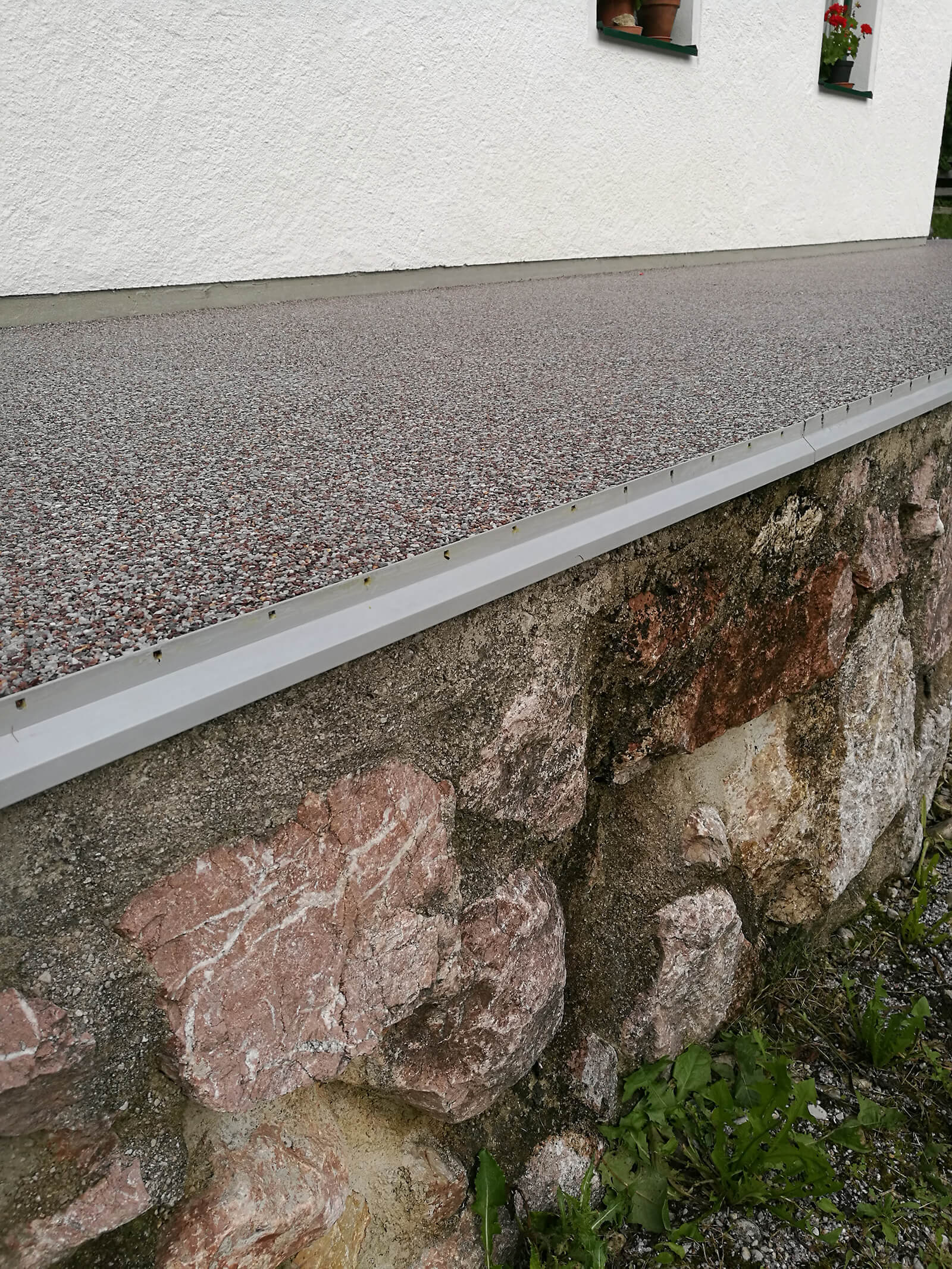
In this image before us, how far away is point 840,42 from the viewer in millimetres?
7000

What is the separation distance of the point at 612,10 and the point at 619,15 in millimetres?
92

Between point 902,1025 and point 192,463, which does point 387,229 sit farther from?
point 902,1025

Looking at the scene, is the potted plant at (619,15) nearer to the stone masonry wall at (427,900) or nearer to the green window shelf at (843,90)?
the green window shelf at (843,90)

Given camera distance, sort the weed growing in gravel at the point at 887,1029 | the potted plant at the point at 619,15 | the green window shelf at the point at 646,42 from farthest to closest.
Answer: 1. the potted plant at the point at 619,15
2. the green window shelf at the point at 646,42
3. the weed growing in gravel at the point at 887,1029

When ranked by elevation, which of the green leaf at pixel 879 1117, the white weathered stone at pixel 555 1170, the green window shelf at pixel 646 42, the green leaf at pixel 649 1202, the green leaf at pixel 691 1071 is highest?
the green window shelf at pixel 646 42

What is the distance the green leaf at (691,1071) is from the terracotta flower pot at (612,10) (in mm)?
5528

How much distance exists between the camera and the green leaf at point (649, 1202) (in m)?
1.51

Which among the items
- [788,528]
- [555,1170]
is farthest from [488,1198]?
[788,528]

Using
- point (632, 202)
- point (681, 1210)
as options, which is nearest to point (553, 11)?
point (632, 202)

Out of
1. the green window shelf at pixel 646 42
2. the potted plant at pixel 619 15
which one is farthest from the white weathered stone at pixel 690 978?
the potted plant at pixel 619 15

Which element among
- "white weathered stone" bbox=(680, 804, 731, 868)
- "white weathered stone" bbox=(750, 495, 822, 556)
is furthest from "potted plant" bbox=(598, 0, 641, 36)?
"white weathered stone" bbox=(680, 804, 731, 868)

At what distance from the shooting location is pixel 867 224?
8125 millimetres

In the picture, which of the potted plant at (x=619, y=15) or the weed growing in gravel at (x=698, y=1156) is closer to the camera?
the weed growing in gravel at (x=698, y=1156)

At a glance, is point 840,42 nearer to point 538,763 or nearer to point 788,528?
point 788,528
